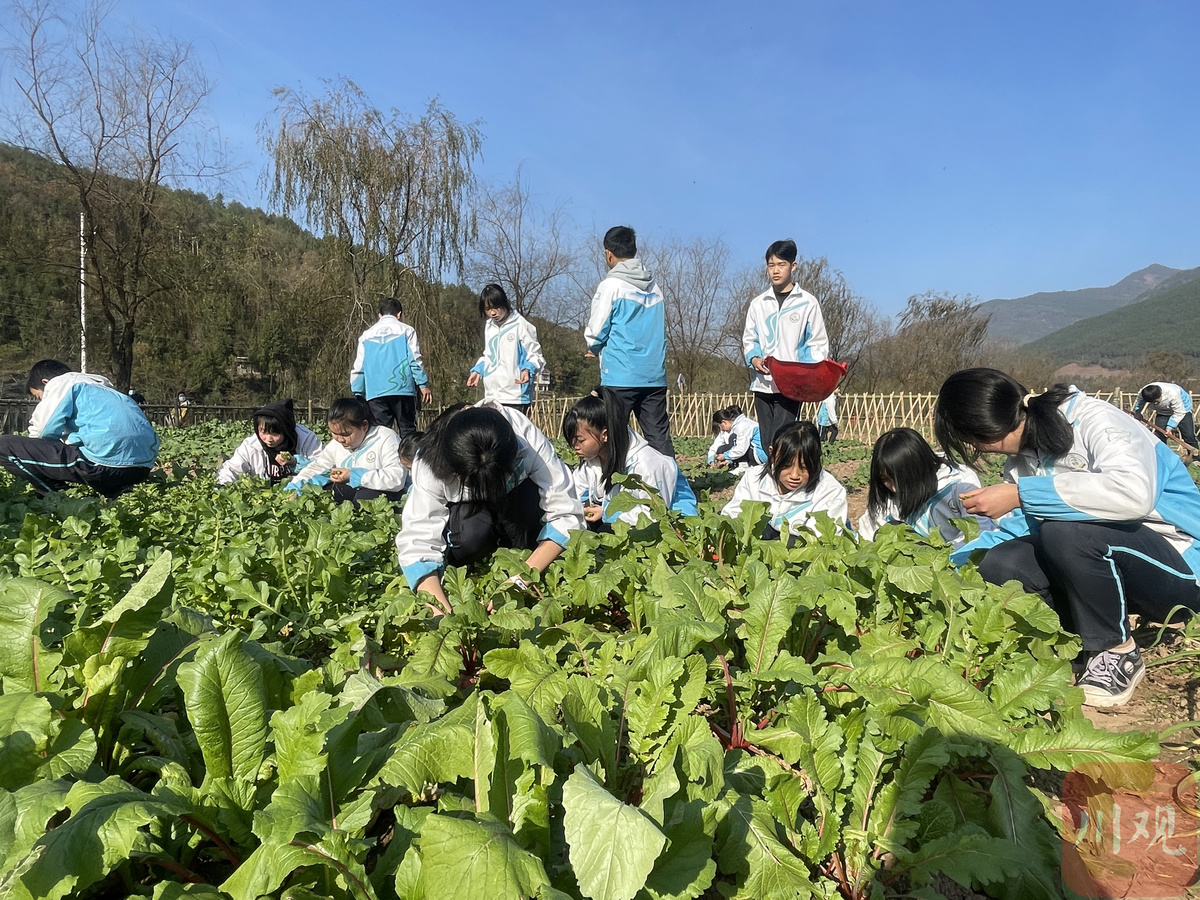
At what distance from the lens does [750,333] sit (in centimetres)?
554

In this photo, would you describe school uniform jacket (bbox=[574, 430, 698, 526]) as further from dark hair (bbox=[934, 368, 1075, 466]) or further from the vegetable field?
the vegetable field

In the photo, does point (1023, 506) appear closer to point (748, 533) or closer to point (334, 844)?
point (748, 533)

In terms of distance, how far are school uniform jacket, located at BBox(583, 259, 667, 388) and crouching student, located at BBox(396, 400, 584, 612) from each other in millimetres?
2192

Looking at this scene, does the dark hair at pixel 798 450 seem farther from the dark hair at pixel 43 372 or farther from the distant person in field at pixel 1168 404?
the distant person in field at pixel 1168 404

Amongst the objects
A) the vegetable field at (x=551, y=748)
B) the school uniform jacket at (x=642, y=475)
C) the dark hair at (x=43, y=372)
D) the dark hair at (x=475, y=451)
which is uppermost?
the dark hair at (x=43, y=372)

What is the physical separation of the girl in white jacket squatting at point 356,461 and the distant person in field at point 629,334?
1.75m

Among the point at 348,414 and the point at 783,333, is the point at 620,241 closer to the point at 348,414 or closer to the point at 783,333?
the point at 783,333

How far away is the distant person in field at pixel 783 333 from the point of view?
5438 mm

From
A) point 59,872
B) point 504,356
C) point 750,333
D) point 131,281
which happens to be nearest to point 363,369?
point 504,356

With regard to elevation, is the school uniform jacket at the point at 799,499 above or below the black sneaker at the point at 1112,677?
above

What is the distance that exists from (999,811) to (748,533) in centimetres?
134

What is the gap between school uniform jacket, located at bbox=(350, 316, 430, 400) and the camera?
7.41 meters

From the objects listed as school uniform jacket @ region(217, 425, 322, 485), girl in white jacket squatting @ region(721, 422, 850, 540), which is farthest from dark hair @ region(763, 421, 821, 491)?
school uniform jacket @ region(217, 425, 322, 485)

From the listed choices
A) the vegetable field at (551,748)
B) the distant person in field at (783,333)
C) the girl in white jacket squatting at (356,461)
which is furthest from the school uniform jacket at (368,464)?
the vegetable field at (551,748)
